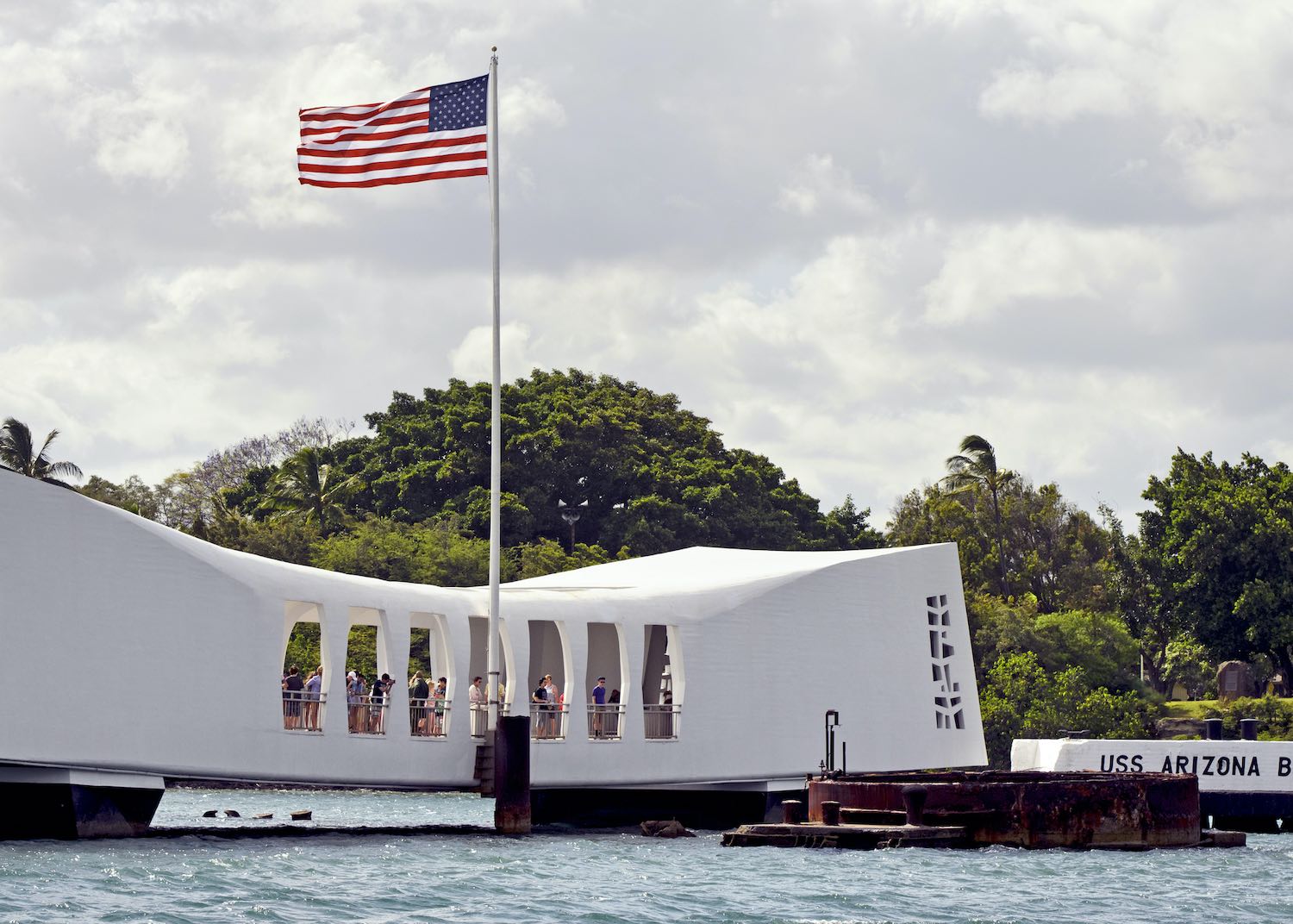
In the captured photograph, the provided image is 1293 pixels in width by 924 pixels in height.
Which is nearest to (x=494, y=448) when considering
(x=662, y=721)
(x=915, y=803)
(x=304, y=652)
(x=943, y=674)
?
(x=662, y=721)

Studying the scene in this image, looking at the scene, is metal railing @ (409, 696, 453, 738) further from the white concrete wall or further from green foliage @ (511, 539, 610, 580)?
green foliage @ (511, 539, 610, 580)

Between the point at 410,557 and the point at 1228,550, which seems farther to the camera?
the point at 1228,550

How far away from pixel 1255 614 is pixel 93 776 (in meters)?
46.3

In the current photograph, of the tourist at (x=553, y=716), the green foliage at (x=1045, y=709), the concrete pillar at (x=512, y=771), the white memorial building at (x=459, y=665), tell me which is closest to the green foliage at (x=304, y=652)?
the white memorial building at (x=459, y=665)

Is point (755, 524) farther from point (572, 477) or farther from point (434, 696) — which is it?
point (434, 696)

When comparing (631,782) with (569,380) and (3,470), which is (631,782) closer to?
(3,470)

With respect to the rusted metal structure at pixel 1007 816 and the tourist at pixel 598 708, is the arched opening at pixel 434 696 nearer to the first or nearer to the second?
the tourist at pixel 598 708

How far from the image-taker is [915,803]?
30438 mm

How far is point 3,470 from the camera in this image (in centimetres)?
Answer: 2792

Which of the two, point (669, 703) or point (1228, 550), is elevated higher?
point (1228, 550)

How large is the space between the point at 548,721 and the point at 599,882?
358 inches

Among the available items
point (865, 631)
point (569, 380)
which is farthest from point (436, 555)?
point (865, 631)

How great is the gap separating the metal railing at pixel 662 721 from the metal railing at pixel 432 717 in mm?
4140

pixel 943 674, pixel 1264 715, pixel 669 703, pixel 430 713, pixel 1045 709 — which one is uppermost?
pixel 1045 709
